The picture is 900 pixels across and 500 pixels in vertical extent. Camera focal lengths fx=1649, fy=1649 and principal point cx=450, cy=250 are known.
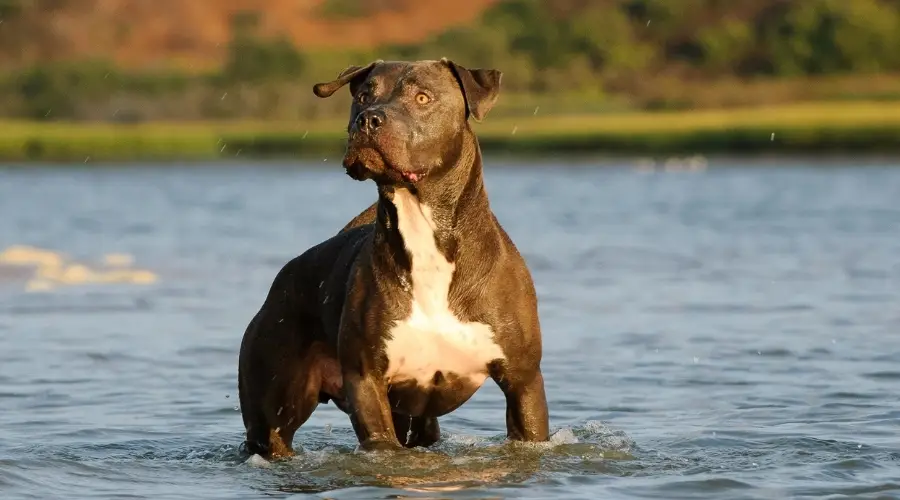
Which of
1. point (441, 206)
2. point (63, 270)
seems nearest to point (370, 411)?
point (441, 206)

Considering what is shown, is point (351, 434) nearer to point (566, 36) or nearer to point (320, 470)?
point (320, 470)

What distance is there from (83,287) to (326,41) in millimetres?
66143

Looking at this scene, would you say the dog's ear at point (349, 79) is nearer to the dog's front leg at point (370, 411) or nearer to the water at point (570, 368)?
the dog's front leg at point (370, 411)

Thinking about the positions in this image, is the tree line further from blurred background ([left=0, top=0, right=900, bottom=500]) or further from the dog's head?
the dog's head

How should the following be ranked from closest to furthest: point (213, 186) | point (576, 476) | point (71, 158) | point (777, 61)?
point (576, 476) → point (213, 186) → point (71, 158) → point (777, 61)

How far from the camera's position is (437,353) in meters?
7.82

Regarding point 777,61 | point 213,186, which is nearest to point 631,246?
point 213,186

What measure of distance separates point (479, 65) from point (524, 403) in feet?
206

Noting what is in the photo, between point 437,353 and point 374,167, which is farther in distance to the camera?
point 437,353

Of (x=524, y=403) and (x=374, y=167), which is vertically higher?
(x=374, y=167)

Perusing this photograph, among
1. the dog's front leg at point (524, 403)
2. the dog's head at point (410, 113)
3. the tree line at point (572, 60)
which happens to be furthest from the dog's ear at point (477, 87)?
the tree line at point (572, 60)

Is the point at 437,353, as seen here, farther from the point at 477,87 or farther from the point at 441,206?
the point at 477,87

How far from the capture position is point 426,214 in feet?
25.7

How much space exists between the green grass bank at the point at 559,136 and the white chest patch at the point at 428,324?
1808 inches
